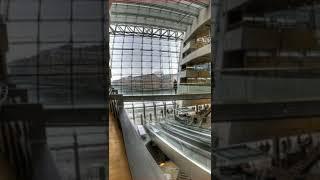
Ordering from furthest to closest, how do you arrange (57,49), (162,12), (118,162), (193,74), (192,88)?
(193,74), (192,88), (162,12), (118,162), (57,49)

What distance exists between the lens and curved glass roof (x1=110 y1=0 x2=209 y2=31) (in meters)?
8.46

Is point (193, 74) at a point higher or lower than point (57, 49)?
higher

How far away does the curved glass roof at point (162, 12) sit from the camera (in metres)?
8.46

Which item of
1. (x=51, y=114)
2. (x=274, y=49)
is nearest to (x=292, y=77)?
(x=274, y=49)

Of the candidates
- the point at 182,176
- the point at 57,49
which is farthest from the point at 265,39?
the point at 182,176

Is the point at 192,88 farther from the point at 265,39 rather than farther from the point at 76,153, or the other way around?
the point at 76,153

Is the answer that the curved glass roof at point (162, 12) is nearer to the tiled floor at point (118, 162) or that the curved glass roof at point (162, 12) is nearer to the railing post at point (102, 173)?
the tiled floor at point (118, 162)

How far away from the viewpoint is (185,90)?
15672 mm

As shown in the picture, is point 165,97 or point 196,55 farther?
point 196,55

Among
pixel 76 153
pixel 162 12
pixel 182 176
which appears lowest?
pixel 182 176

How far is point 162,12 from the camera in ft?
29.3

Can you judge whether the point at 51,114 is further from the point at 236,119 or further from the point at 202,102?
the point at 202,102

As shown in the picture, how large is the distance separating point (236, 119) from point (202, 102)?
44.3 feet

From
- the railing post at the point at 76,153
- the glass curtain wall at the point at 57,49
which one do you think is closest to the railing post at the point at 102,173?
the railing post at the point at 76,153
